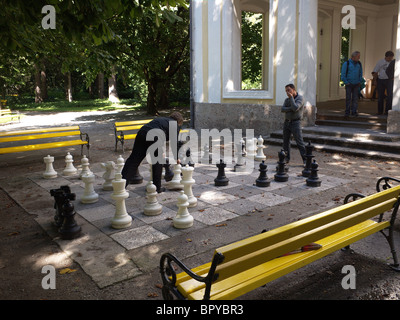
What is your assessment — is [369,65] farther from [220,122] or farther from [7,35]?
[7,35]

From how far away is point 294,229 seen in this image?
9.01 feet

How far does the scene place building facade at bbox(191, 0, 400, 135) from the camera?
1102cm

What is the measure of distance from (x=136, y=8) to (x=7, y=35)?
2.08 m

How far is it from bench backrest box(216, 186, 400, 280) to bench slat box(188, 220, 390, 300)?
7.3 inches

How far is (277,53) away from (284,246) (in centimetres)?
985

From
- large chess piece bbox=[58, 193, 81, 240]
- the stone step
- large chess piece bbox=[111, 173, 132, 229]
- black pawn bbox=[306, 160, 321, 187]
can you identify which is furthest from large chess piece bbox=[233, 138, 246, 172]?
large chess piece bbox=[58, 193, 81, 240]

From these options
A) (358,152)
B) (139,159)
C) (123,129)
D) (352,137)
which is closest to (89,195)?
(139,159)

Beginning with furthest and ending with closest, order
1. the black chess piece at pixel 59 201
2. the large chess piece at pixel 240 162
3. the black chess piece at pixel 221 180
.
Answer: the large chess piece at pixel 240 162
the black chess piece at pixel 221 180
the black chess piece at pixel 59 201

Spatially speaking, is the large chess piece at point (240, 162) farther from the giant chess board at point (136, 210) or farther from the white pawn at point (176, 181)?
the white pawn at point (176, 181)

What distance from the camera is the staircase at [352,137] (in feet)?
28.5

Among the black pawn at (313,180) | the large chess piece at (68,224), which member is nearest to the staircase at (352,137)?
the black pawn at (313,180)

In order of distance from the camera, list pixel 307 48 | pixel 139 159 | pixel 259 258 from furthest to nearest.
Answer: pixel 307 48 → pixel 139 159 → pixel 259 258

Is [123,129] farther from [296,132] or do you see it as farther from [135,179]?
[296,132]

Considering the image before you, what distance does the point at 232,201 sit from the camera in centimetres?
575
